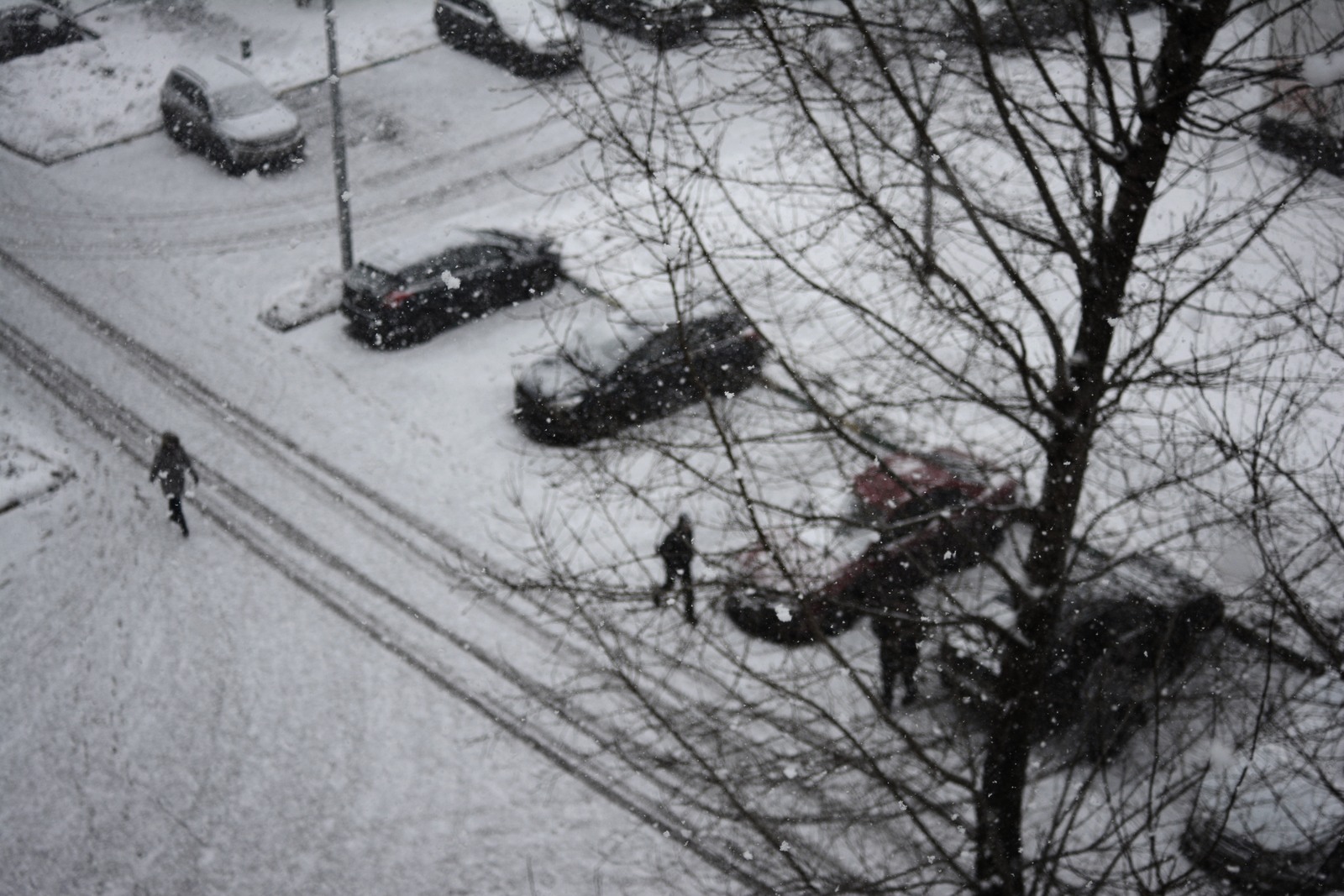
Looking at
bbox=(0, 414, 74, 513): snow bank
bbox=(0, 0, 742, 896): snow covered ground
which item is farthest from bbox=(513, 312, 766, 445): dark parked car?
bbox=(0, 414, 74, 513): snow bank

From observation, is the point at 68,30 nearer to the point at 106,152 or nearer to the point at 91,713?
the point at 106,152

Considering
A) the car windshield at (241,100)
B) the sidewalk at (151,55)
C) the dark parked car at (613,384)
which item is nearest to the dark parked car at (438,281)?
the dark parked car at (613,384)

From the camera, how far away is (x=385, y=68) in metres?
23.7

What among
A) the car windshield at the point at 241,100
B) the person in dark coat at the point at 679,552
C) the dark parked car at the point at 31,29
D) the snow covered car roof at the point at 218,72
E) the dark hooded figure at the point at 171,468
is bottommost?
the dark hooded figure at the point at 171,468

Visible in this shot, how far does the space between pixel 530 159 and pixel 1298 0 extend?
16234 millimetres

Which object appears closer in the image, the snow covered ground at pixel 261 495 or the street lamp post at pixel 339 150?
the snow covered ground at pixel 261 495

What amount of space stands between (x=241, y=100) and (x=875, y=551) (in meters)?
16.7

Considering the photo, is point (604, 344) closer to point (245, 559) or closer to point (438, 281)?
point (438, 281)

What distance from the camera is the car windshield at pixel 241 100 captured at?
20266mm

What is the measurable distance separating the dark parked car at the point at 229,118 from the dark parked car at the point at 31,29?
476 centimetres

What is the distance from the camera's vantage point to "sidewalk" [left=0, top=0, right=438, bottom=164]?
21.6m

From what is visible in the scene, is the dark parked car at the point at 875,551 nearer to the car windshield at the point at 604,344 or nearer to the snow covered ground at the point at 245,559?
the snow covered ground at the point at 245,559

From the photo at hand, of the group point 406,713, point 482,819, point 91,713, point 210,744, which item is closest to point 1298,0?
point 482,819

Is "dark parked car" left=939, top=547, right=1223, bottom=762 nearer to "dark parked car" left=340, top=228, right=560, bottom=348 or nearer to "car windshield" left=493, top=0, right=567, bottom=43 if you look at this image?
"dark parked car" left=340, top=228, right=560, bottom=348
